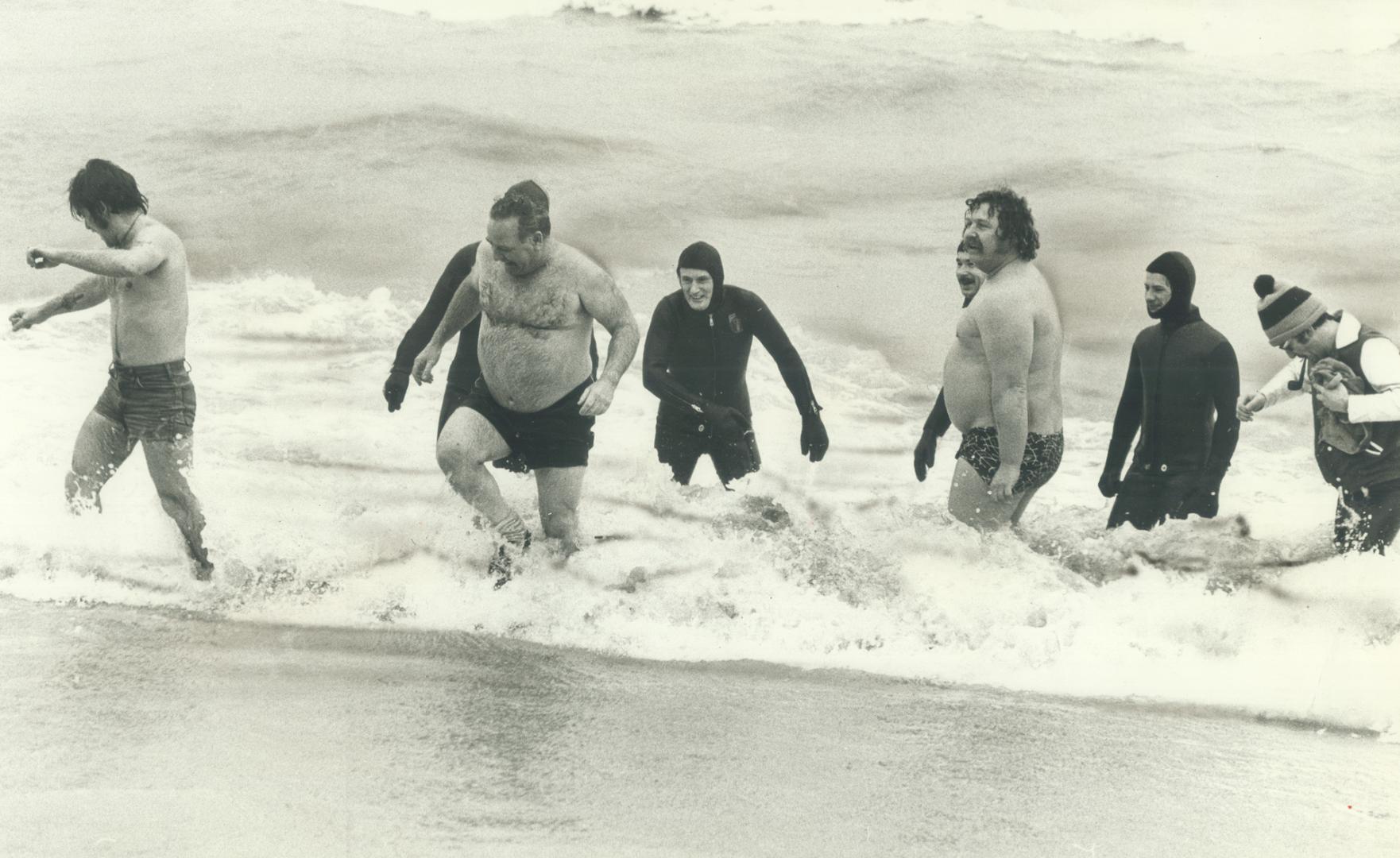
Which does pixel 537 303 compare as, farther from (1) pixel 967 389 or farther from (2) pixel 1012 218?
(2) pixel 1012 218

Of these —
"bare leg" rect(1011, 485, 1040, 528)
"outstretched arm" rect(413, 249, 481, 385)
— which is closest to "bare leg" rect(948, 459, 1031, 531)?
"bare leg" rect(1011, 485, 1040, 528)

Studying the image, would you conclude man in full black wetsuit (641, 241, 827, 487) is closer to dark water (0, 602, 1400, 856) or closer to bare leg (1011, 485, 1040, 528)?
bare leg (1011, 485, 1040, 528)

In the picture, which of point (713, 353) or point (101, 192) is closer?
point (101, 192)

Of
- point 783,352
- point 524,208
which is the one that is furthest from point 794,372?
point 524,208

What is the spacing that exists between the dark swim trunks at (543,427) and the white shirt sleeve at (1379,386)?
2.78 m

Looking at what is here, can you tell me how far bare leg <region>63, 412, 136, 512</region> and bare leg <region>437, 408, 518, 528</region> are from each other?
A: 1264 mm

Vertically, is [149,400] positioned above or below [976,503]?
above

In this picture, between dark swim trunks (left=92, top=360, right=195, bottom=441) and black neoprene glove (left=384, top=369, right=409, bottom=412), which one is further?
black neoprene glove (left=384, top=369, right=409, bottom=412)

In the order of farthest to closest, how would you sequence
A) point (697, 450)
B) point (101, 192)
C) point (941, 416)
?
point (697, 450), point (941, 416), point (101, 192)

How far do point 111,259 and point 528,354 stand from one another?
1.46 metres

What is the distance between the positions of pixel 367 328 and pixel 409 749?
211cm

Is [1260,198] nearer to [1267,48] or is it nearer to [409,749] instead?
[1267,48]

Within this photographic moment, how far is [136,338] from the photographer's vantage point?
4.45 metres

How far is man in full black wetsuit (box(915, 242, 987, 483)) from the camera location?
4.50 m
